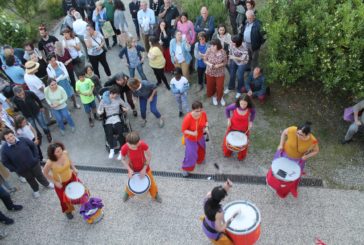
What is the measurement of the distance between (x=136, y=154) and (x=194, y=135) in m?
1.27

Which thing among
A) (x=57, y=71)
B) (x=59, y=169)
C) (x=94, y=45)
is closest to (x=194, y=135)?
(x=59, y=169)

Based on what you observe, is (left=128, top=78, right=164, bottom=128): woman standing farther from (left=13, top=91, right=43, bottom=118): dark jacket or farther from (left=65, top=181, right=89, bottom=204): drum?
(left=65, top=181, right=89, bottom=204): drum

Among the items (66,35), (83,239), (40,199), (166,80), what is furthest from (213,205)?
(66,35)

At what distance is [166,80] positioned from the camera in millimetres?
10039

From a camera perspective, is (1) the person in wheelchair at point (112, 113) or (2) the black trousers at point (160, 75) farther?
(2) the black trousers at point (160, 75)

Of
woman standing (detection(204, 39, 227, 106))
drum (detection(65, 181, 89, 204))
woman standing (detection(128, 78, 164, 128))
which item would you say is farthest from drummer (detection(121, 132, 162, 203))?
woman standing (detection(204, 39, 227, 106))

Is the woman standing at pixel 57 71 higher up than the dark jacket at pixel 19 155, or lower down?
higher up

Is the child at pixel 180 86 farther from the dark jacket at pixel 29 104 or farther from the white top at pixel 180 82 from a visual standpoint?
the dark jacket at pixel 29 104

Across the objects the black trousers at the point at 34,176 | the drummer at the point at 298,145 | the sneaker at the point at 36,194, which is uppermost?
the drummer at the point at 298,145

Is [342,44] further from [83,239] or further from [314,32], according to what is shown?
[83,239]

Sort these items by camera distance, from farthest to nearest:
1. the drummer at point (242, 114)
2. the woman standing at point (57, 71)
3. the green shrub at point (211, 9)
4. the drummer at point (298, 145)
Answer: the green shrub at point (211, 9) < the woman standing at point (57, 71) < the drummer at point (242, 114) < the drummer at point (298, 145)

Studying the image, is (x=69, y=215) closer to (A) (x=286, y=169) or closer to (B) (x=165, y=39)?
(A) (x=286, y=169)

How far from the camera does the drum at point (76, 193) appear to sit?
617cm

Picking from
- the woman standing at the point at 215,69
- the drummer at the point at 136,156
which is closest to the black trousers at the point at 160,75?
the woman standing at the point at 215,69
